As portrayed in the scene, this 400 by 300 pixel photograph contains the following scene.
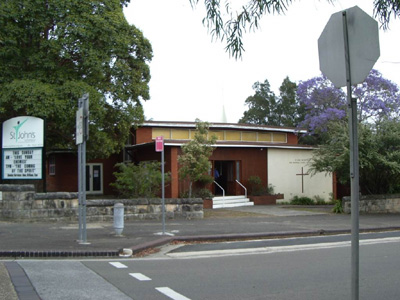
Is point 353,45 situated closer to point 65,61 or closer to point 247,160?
point 65,61

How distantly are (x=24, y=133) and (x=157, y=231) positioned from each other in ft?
20.5

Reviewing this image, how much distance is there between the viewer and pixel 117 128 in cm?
2200

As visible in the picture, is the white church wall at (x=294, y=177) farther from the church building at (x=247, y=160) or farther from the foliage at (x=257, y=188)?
the foliage at (x=257, y=188)

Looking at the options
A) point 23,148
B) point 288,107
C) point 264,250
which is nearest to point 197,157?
point 23,148

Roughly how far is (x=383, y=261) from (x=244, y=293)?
4.14m

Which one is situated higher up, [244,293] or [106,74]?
[106,74]

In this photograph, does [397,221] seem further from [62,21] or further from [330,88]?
[330,88]

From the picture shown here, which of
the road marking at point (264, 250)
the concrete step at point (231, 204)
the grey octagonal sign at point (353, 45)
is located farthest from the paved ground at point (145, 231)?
the grey octagonal sign at point (353, 45)

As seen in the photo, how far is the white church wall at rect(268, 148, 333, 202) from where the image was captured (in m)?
27.2

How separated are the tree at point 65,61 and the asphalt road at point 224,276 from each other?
9498 millimetres

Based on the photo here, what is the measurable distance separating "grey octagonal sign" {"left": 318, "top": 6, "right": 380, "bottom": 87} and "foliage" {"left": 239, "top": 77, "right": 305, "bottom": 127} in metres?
48.6

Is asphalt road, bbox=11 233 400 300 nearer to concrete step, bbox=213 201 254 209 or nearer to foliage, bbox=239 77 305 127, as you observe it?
concrete step, bbox=213 201 254 209

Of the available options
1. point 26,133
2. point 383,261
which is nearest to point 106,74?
point 26,133

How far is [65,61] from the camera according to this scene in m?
20.0
